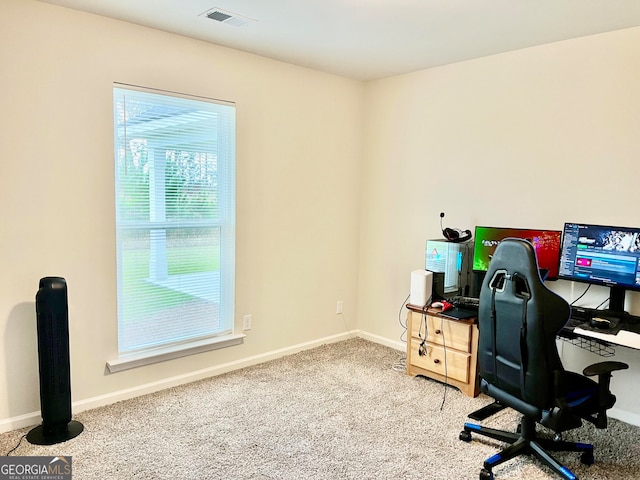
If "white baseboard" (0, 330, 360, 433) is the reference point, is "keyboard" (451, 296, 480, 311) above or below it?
above

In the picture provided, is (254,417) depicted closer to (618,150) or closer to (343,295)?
(343,295)

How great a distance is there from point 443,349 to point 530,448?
1088mm

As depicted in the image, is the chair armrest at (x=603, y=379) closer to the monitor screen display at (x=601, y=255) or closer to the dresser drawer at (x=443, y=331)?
the monitor screen display at (x=601, y=255)

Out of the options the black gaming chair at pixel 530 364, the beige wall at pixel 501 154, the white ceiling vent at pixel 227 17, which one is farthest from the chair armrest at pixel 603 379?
the white ceiling vent at pixel 227 17

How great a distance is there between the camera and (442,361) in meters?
3.43

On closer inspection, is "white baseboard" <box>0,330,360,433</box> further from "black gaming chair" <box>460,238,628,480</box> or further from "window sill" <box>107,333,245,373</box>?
"black gaming chair" <box>460,238,628,480</box>

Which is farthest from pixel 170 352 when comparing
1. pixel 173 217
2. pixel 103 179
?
pixel 103 179

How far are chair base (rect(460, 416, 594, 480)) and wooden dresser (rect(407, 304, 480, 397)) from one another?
716mm

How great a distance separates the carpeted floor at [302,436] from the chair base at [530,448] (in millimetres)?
77

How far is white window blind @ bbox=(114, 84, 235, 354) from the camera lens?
10.0 feet

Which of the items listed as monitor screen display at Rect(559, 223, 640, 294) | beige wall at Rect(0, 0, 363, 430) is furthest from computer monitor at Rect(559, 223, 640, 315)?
beige wall at Rect(0, 0, 363, 430)

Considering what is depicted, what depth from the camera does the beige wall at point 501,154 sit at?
293 cm

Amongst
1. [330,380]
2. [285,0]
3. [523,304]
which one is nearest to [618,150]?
[523,304]

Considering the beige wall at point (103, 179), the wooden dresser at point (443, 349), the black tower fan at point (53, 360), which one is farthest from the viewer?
the wooden dresser at point (443, 349)
